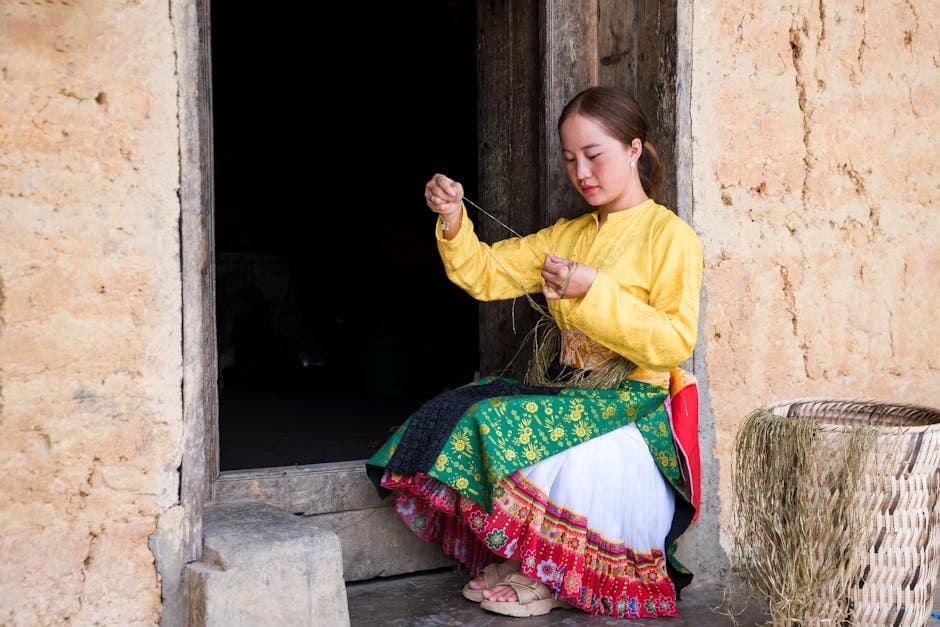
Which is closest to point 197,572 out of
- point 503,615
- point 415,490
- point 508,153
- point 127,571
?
point 127,571

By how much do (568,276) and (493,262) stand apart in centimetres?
52

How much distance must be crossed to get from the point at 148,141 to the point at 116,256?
0.90 feet

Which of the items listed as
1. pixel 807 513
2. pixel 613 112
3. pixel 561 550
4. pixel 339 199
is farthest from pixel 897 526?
pixel 339 199

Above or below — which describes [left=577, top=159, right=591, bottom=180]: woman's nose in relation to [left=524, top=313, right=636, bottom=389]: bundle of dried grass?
above

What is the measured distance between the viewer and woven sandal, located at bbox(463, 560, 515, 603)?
2594mm

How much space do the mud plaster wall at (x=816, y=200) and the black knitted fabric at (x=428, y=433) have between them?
0.86 meters

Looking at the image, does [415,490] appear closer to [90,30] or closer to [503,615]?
[503,615]

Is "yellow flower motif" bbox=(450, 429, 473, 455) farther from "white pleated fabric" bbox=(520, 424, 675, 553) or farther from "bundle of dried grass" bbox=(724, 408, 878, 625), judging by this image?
"bundle of dried grass" bbox=(724, 408, 878, 625)

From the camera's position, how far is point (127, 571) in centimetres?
207

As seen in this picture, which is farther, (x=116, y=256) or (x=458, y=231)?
(x=458, y=231)

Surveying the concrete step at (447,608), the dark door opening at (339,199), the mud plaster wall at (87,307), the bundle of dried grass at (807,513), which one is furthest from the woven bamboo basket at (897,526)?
the dark door opening at (339,199)

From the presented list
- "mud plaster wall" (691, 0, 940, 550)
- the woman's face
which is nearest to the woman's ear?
the woman's face

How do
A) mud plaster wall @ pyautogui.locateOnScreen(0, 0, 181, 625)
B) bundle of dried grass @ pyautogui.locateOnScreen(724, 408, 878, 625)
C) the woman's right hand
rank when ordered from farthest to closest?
the woman's right hand → bundle of dried grass @ pyautogui.locateOnScreen(724, 408, 878, 625) → mud plaster wall @ pyautogui.locateOnScreen(0, 0, 181, 625)

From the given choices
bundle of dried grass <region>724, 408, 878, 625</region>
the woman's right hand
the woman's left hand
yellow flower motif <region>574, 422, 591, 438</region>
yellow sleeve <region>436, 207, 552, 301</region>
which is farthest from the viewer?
yellow sleeve <region>436, 207, 552, 301</region>
